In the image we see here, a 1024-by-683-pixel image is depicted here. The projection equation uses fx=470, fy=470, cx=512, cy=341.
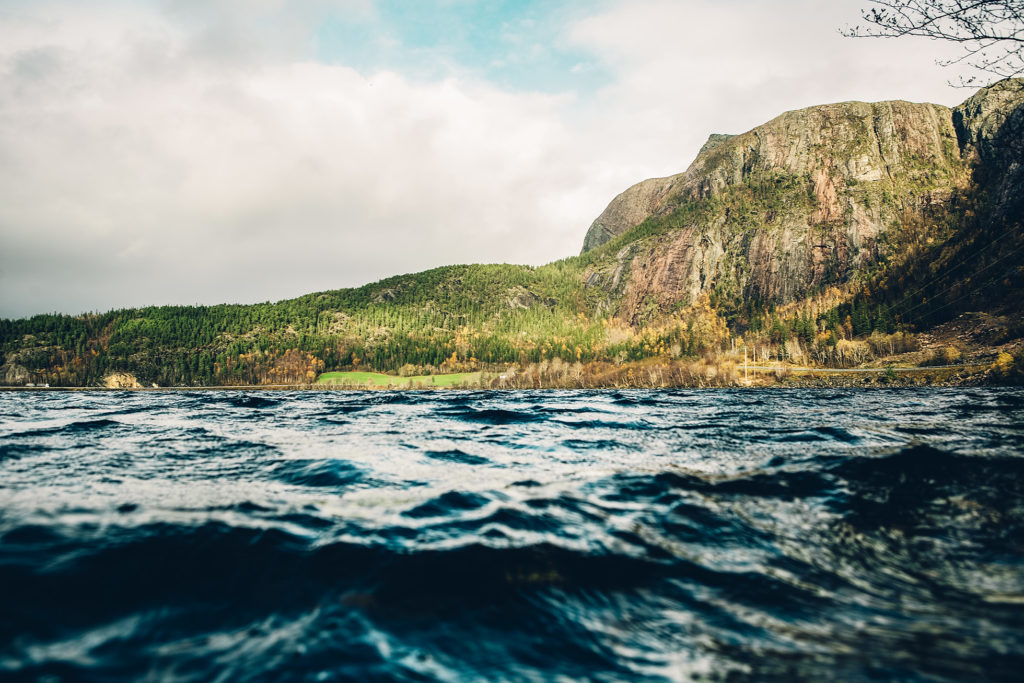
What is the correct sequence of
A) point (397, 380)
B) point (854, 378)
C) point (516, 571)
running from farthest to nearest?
point (397, 380) < point (854, 378) < point (516, 571)

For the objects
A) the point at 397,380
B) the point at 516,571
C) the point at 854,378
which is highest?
the point at 516,571

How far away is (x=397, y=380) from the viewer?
180 meters

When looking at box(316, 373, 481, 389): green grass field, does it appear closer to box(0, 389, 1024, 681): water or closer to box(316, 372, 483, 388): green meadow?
box(316, 372, 483, 388): green meadow

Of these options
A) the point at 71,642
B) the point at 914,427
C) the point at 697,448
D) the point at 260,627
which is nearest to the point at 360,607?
the point at 260,627

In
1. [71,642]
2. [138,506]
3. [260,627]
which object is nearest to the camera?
[71,642]

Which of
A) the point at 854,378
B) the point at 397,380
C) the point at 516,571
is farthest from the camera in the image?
the point at 397,380

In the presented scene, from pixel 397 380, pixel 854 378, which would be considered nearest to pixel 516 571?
pixel 854 378

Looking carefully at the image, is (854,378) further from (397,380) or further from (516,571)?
(397,380)

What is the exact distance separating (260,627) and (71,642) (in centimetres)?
127

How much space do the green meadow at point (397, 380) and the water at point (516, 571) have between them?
152784mm

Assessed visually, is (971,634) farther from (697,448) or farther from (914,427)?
(914,427)

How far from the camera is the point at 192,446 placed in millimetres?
12836

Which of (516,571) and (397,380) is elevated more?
(516,571)

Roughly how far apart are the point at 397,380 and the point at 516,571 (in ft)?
594
